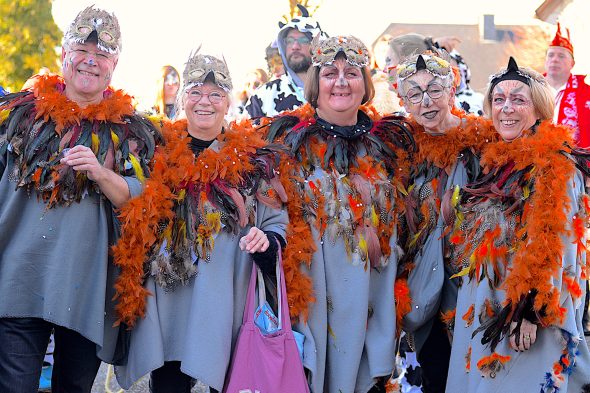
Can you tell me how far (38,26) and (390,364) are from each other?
10585 millimetres

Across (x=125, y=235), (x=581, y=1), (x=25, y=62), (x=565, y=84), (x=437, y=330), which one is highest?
(x=581, y=1)

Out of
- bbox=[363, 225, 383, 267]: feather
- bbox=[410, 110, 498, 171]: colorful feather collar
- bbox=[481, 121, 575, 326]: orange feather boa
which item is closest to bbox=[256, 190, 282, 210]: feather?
bbox=[363, 225, 383, 267]: feather

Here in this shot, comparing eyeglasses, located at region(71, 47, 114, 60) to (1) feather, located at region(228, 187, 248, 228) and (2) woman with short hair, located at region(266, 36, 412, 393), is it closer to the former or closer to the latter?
(1) feather, located at region(228, 187, 248, 228)

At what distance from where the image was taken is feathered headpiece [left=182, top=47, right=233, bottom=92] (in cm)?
363

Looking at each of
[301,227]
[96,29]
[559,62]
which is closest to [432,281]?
[301,227]

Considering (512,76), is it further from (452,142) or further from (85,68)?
(85,68)

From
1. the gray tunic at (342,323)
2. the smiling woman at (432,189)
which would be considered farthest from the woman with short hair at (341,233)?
the smiling woman at (432,189)

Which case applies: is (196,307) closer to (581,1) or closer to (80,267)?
(80,267)

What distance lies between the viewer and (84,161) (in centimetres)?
326

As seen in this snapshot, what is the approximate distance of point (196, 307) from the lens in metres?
3.41

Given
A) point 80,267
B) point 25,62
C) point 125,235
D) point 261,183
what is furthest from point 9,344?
point 25,62

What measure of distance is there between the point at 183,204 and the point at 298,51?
7.12ft

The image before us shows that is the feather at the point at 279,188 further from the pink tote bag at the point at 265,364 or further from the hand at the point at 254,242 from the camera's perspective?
the pink tote bag at the point at 265,364

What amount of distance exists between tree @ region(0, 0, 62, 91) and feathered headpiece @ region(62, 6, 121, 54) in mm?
9364
